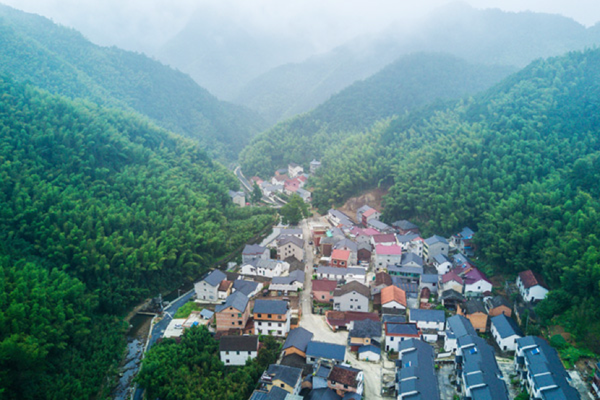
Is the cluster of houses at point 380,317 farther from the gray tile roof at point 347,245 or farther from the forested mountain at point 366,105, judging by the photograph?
the forested mountain at point 366,105

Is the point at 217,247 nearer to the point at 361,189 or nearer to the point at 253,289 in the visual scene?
the point at 253,289

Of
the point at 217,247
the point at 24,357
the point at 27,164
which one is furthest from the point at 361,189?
the point at 24,357

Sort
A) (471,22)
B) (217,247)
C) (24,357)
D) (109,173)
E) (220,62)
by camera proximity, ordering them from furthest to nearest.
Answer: (220,62) → (471,22) → (109,173) → (217,247) → (24,357)

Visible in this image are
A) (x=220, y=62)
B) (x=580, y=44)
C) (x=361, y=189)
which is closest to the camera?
(x=361, y=189)

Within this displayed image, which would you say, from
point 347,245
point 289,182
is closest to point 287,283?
point 347,245

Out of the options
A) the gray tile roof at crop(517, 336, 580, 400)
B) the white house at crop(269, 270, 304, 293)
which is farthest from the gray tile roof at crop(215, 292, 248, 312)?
the gray tile roof at crop(517, 336, 580, 400)

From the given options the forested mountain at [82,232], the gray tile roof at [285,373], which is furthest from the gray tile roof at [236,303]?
the forested mountain at [82,232]

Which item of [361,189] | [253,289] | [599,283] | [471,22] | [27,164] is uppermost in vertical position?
[471,22]
